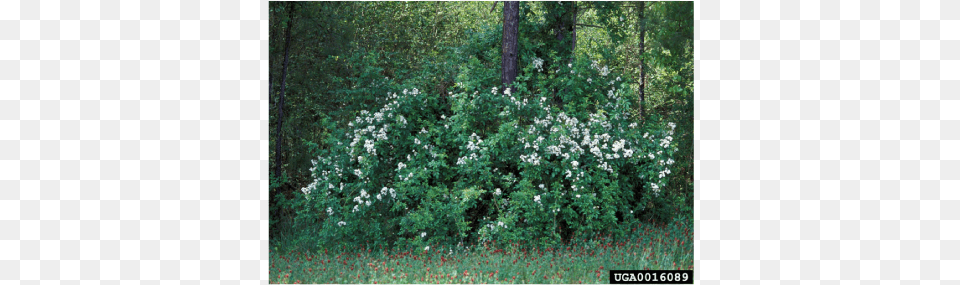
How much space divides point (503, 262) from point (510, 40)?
11.0 feet

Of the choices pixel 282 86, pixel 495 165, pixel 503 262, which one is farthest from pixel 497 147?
pixel 282 86

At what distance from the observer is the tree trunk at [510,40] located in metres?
8.52

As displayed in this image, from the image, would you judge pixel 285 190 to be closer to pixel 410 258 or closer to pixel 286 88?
pixel 286 88

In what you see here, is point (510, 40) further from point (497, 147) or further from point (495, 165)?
point (495, 165)

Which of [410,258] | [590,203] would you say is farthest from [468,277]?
[590,203]

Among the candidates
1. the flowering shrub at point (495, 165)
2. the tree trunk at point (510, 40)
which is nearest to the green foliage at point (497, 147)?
the flowering shrub at point (495, 165)

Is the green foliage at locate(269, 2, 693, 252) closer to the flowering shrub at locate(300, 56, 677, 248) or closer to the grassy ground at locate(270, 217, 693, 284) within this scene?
the flowering shrub at locate(300, 56, 677, 248)

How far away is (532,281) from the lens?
607cm

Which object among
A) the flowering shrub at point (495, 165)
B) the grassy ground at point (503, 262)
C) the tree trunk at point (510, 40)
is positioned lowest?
the grassy ground at point (503, 262)

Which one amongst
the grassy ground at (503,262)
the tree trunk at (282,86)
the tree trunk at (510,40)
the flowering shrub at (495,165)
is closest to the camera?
the grassy ground at (503,262)

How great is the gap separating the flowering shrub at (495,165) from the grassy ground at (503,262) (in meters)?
0.21

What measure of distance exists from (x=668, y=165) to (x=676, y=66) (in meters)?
1.76

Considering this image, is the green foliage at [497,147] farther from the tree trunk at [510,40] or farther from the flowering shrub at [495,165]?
the tree trunk at [510,40]

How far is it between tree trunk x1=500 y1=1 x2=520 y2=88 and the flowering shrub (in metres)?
0.21
